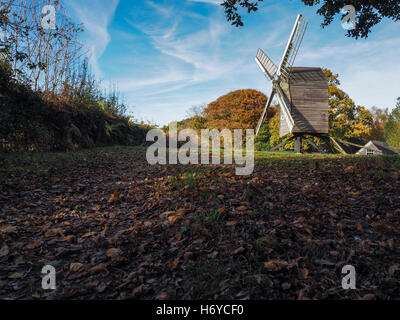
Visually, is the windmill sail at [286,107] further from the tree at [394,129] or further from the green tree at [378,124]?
the green tree at [378,124]

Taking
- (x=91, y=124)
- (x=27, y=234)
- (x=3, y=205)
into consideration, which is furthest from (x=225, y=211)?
(x=91, y=124)

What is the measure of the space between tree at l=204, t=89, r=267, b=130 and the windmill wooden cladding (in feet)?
29.2

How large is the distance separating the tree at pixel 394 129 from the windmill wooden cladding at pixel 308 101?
21.4 metres

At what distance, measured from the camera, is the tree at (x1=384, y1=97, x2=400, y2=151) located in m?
29.9

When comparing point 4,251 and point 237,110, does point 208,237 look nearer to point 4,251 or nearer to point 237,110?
point 4,251

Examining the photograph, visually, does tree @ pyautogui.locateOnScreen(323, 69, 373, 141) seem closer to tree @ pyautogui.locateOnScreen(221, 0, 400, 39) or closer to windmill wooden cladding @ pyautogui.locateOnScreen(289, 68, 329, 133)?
windmill wooden cladding @ pyautogui.locateOnScreen(289, 68, 329, 133)

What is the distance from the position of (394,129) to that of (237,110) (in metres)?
21.6

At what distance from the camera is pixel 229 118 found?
25297 millimetres

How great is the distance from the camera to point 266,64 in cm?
1861

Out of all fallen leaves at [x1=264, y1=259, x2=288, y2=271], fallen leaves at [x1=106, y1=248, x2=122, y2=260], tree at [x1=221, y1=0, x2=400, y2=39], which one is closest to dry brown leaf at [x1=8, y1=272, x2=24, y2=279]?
fallen leaves at [x1=106, y1=248, x2=122, y2=260]

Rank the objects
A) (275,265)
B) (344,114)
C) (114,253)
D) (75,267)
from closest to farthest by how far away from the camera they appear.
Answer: (275,265) < (75,267) < (114,253) < (344,114)

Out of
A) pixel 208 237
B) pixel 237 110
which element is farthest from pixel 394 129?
pixel 208 237
